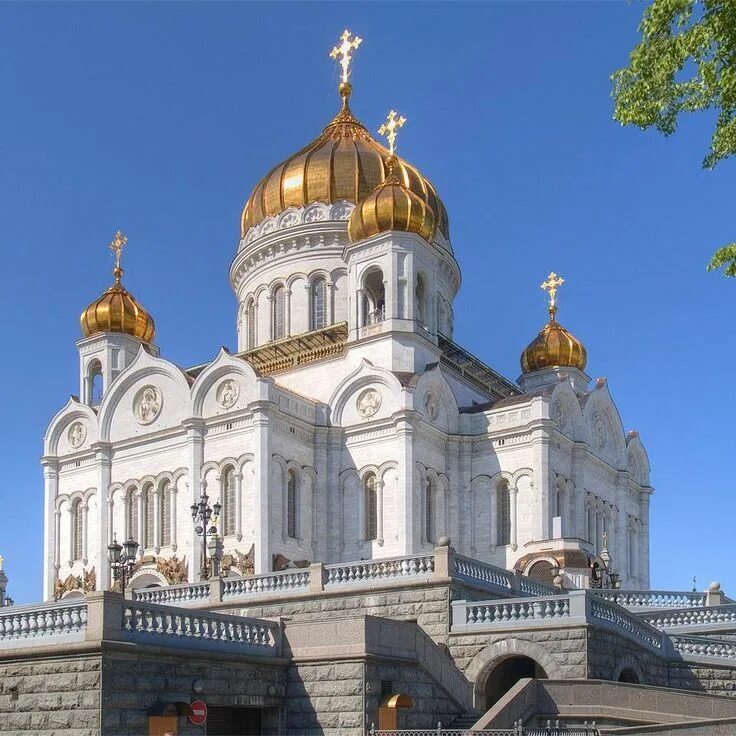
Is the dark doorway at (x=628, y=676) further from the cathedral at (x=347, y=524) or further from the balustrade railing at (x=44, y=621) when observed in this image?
the balustrade railing at (x=44, y=621)

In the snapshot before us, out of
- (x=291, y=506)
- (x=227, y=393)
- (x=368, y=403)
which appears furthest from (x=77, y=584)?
(x=368, y=403)

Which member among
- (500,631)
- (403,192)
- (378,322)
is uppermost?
(403,192)

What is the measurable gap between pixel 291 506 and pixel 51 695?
2284 centimetres

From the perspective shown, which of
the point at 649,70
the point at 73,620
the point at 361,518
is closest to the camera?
the point at 649,70

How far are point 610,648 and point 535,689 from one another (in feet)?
9.37

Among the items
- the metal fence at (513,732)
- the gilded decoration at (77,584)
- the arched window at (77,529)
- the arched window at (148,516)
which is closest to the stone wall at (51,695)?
the metal fence at (513,732)

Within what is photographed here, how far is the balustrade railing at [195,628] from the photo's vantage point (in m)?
18.5

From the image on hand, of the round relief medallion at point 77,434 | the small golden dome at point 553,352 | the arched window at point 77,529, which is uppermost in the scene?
the small golden dome at point 553,352

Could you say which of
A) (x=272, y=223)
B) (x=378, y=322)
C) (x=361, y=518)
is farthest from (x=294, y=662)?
(x=272, y=223)

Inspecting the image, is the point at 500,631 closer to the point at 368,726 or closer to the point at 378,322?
the point at 368,726

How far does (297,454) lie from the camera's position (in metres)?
41.2

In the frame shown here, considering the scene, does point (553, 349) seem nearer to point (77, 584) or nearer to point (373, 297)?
point (373, 297)

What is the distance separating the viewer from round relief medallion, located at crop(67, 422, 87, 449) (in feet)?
149

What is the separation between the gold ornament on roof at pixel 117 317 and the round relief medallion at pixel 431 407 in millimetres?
13534
